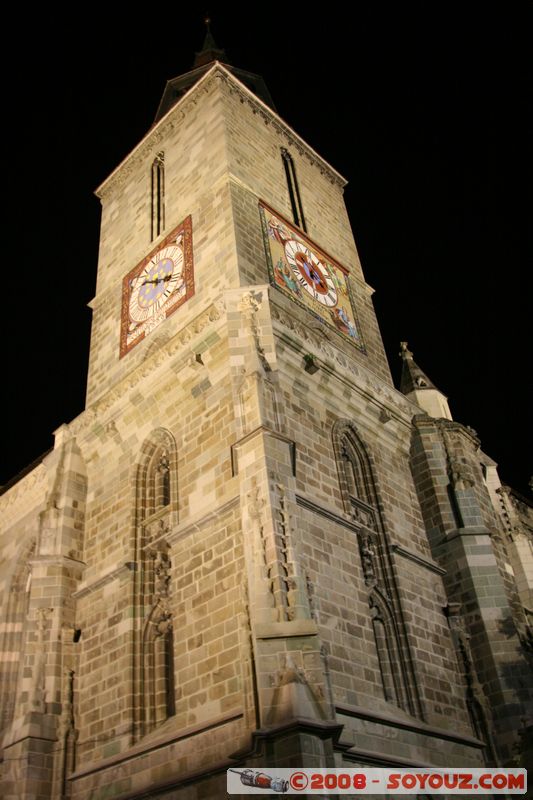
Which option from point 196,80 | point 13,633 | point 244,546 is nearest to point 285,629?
point 244,546

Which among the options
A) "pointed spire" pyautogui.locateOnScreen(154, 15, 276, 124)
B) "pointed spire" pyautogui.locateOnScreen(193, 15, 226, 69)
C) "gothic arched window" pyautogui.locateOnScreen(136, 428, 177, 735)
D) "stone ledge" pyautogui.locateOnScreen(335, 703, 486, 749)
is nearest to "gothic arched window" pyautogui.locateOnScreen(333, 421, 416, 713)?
"stone ledge" pyautogui.locateOnScreen(335, 703, 486, 749)

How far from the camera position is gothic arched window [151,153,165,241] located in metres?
20.4

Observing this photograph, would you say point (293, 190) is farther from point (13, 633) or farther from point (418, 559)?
point (13, 633)

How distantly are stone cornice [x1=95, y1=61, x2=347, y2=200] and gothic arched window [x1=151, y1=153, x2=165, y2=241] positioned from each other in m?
0.78

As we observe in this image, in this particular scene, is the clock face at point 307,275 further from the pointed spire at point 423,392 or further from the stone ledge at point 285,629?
the stone ledge at point 285,629

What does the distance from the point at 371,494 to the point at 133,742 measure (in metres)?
6.50

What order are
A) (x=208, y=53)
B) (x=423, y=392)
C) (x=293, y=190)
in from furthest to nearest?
(x=208, y=53) < (x=293, y=190) < (x=423, y=392)

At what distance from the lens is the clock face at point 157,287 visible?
57.7 ft

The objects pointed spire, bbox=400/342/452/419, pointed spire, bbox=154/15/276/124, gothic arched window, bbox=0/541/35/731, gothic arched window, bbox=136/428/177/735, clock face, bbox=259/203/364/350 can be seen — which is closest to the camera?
gothic arched window, bbox=136/428/177/735

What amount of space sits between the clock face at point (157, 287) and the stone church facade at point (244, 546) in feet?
0.23

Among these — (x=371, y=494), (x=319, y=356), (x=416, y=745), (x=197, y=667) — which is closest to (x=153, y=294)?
(x=319, y=356)

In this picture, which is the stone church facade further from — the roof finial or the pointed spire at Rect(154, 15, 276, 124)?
the pointed spire at Rect(154, 15, 276, 124)

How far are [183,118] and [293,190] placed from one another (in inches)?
157

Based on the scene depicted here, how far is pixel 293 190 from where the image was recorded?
71.6 ft
